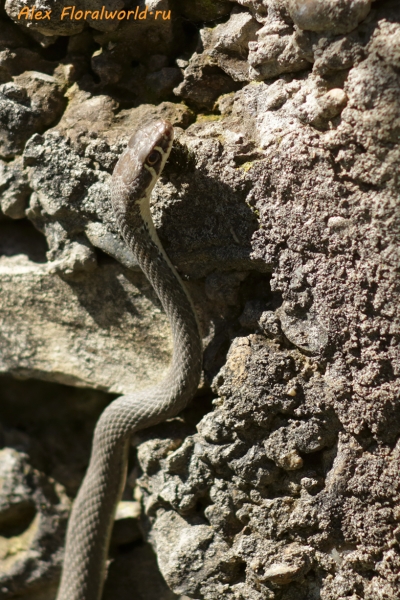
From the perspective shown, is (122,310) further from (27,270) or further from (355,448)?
(355,448)

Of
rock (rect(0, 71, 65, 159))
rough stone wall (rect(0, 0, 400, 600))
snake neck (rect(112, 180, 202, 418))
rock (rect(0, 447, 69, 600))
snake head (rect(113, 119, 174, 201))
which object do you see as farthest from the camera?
rock (rect(0, 447, 69, 600))

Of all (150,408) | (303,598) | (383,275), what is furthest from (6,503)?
(383,275)

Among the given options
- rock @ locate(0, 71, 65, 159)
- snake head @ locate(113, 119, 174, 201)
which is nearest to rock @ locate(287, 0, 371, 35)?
snake head @ locate(113, 119, 174, 201)

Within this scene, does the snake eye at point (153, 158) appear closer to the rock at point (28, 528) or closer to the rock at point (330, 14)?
the rock at point (330, 14)

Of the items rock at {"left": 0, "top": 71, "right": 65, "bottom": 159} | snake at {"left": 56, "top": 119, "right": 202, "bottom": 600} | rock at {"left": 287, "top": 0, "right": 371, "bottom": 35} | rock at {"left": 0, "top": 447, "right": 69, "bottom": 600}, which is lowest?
rock at {"left": 0, "top": 447, "right": 69, "bottom": 600}

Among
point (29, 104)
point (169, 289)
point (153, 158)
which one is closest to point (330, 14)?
point (153, 158)

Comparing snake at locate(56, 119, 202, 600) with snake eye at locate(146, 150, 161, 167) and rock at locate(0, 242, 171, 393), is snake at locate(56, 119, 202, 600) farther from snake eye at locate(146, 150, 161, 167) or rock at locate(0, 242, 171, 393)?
rock at locate(0, 242, 171, 393)
